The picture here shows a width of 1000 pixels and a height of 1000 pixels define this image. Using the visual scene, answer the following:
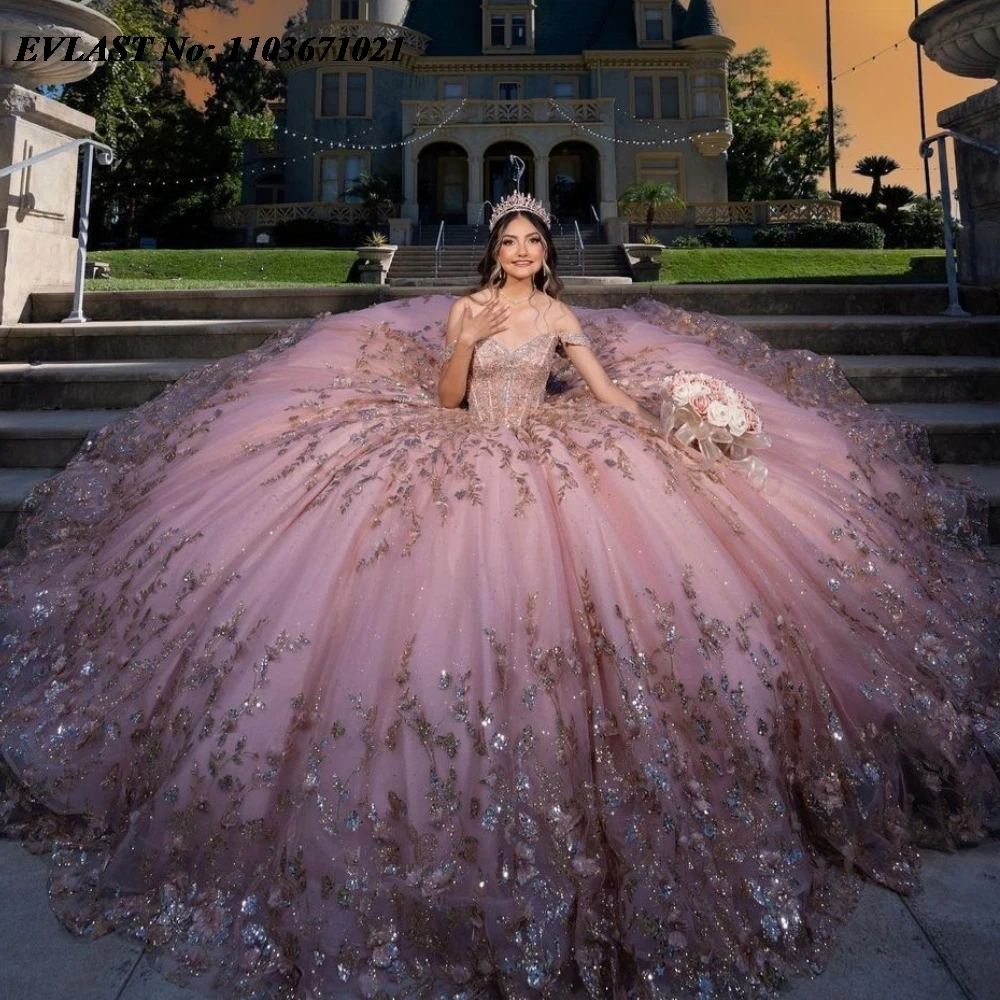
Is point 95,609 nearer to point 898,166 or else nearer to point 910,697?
point 910,697

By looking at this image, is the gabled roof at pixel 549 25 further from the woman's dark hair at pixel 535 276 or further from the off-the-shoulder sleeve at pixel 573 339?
the off-the-shoulder sleeve at pixel 573 339

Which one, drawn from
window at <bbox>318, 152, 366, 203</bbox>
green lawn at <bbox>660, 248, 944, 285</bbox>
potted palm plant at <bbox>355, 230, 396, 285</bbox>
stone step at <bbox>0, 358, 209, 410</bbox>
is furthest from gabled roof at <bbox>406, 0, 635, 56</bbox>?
stone step at <bbox>0, 358, 209, 410</bbox>

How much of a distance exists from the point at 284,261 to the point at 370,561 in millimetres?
18005

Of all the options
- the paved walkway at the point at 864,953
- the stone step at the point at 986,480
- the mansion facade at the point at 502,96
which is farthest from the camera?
A: the mansion facade at the point at 502,96

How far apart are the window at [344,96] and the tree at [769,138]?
51.0 feet

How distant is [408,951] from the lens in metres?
1.63

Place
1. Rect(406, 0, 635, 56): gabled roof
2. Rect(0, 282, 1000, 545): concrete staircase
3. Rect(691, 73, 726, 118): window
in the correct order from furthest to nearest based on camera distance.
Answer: Rect(406, 0, 635, 56): gabled roof < Rect(691, 73, 726, 118): window < Rect(0, 282, 1000, 545): concrete staircase

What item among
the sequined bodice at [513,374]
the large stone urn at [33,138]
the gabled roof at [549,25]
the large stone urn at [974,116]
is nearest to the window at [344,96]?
the gabled roof at [549,25]

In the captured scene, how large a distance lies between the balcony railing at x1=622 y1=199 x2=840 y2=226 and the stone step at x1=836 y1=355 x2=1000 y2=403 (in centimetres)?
2417

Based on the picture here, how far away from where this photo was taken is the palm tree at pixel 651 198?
85.7 ft

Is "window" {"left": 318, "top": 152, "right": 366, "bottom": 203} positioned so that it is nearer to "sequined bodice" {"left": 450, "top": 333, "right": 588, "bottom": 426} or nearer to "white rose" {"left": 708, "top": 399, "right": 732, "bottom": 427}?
"sequined bodice" {"left": 450, "top": 333, "right": 588, "bottom": 426}

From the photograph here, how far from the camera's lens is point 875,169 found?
2928 cm

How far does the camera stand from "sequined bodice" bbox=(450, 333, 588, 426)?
3.03 metres

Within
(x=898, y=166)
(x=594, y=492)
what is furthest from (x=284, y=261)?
(x=898, y=166)
